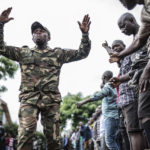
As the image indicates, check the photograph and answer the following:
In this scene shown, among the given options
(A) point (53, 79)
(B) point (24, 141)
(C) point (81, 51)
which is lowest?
(B) point (24, 141)

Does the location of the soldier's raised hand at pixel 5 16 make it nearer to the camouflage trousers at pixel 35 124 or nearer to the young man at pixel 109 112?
the camouflage trousers at pixel 35 124

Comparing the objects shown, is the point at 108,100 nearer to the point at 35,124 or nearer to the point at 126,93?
the point at 126,93

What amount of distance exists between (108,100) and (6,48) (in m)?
2.54

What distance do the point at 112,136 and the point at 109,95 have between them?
889mm

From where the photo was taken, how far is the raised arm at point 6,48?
4016 millimetres

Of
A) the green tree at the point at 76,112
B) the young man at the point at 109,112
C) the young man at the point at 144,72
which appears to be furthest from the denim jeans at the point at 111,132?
the green tree at the point at 76,112

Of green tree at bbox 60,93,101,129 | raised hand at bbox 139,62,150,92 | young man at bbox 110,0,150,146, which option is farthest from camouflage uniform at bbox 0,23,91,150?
green tree at bbox 60,93,101,129

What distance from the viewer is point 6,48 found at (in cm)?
405

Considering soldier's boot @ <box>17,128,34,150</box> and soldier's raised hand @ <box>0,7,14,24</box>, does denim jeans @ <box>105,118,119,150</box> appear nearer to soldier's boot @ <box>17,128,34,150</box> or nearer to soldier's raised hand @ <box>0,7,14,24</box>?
soldier's boot @ <box>17,128,34,150</box>

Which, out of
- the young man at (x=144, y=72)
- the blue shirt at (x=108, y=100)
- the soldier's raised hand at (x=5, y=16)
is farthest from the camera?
the blue shirt at (x=108, y=100)

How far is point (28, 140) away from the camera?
355cm

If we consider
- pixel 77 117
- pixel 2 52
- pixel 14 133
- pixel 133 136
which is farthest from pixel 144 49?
pixel 77 117

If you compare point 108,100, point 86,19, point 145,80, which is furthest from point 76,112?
point 145,80

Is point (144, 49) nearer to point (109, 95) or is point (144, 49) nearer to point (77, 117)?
point (109, 95)
